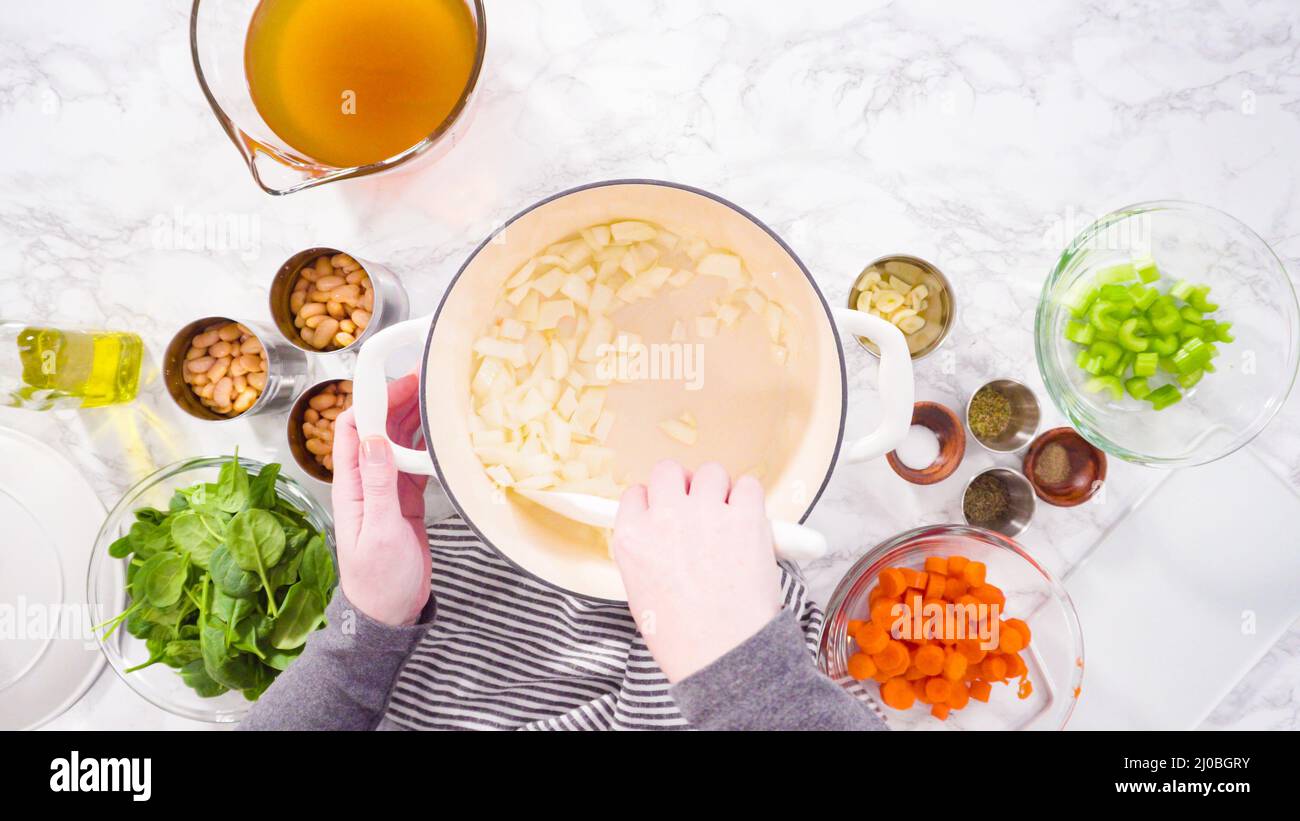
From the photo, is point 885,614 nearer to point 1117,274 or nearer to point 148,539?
point 1117,274

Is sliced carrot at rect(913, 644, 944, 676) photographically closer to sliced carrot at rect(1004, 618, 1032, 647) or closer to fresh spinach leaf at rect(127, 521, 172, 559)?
sliced carrot at rect(1004, 618, 1032, 647)

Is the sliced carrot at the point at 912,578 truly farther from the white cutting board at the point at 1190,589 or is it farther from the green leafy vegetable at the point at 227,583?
the green leafy vegetable at the point at 227,583

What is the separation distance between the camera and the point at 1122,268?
1088 millimetres

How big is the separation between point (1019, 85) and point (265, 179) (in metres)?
1.05

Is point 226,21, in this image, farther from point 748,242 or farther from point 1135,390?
point 1135,390

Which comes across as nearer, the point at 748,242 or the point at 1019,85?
the point at 748,242

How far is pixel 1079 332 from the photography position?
106 cm

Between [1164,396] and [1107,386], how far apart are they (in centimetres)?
8

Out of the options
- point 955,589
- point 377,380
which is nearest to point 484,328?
point 377,380

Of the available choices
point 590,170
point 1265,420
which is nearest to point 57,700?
point 590,170

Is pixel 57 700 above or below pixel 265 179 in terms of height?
below

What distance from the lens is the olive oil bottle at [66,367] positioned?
105cm
